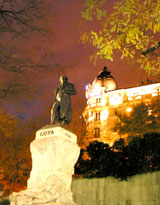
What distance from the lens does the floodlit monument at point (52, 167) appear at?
7792mm

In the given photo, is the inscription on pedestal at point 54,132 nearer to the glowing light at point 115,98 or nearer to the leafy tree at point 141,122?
the leafy tree at point 141,122

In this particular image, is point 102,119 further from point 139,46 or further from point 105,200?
point 139,46

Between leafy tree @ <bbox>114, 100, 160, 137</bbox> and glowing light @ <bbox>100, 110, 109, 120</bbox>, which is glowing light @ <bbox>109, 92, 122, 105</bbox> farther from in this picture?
leafy tree @ <bbox>114, 100, 160, 137</bbox>

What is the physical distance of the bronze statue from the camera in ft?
33.1

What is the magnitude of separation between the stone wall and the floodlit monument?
16.2 ft

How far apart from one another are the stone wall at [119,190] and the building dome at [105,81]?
180ft

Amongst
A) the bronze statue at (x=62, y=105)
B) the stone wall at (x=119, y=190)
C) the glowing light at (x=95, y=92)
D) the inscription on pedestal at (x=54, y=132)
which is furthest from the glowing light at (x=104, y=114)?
the inscription on pedestal at (x=54, y=132)

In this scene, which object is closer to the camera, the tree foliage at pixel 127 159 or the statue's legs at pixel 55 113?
the statue's legs at pixel 55 113

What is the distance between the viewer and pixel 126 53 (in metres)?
8.68

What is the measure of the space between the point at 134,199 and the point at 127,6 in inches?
367

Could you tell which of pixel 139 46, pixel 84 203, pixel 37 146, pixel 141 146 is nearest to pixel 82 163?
pixel 84 203

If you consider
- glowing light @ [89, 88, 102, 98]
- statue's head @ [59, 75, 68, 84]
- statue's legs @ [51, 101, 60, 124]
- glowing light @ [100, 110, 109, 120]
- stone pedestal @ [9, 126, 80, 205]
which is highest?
glowing light @ [89, 88, 102, 98]

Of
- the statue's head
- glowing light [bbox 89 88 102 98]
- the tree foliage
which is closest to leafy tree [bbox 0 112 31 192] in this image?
the tree foliage

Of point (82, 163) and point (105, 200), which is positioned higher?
point (82, 163)
